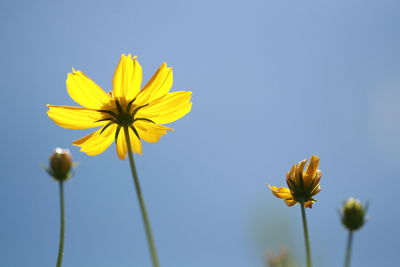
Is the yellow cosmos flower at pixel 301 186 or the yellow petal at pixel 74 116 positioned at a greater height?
the yellow petal at pixel 74 116

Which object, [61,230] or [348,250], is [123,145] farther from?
[348,250]

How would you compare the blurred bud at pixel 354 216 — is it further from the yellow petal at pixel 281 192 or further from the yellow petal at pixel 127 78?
the yellow petal at pixel 127 78

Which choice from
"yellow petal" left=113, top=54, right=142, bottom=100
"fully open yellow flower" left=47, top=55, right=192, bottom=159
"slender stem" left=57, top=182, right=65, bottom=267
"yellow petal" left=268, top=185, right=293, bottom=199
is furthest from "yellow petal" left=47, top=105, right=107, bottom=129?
"yellow petal" left=268, top=185, right=293, bottom=199

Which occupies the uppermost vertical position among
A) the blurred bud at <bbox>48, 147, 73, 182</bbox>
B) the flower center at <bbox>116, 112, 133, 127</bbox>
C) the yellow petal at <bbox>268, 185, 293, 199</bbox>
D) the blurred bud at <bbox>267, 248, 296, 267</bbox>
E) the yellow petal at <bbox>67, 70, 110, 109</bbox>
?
the yellow petal at <bbox>67, 70, 110, 109</bbox>

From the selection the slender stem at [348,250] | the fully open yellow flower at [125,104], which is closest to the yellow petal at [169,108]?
the fully open yellow flower at [125,104]

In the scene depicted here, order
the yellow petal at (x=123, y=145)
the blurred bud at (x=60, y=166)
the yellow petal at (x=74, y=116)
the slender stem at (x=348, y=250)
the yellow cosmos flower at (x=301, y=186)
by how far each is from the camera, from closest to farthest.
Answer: the slender stem at (x=348, y=250) → the yellow petal at (x=74, y=116) → the yellow cosmos flower at (x=301, y=186) → the yellow petal at (x=123, y=145) → the blurred bud at (x=60, y=166)

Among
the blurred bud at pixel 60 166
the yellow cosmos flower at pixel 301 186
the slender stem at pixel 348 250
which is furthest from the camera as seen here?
the blurred bud at pixel 60 166

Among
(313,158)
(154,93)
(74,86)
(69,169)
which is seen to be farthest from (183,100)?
(69,169)

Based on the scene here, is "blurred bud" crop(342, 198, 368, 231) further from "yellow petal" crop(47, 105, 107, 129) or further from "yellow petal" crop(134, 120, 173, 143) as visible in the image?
"yellow petal" crop(47, 105, 107, 129)

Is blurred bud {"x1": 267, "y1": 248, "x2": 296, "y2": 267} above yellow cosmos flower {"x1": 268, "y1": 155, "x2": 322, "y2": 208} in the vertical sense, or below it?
below

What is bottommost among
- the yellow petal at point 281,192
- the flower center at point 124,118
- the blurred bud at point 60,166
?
the yellow petal at point 281,192
